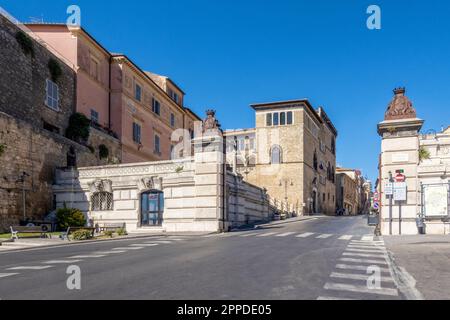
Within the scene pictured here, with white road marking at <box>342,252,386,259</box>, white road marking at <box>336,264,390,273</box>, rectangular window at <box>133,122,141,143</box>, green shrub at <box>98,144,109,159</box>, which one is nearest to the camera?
white road marking at <box>336,264,390,273</box>

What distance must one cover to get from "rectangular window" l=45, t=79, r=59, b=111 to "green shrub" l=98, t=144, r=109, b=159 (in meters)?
4.86

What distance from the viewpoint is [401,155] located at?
18.2 m

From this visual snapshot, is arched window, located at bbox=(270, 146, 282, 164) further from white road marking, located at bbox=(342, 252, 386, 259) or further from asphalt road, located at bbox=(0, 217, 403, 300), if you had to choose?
white road marking, located at bbox=(342, 252, 386, 259)

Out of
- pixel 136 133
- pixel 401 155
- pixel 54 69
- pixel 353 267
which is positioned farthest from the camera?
pixel 136 133

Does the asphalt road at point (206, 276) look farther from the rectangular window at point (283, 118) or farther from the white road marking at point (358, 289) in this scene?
the rectangular window at point (283, 118)

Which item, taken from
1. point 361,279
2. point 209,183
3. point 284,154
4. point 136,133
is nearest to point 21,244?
point 209,183

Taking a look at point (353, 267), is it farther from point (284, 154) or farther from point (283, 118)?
point (283, 118)

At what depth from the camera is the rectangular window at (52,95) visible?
3005 centimetres

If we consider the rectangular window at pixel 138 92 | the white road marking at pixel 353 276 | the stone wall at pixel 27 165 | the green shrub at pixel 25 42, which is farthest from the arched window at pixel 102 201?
the white road marking at pixel 353 276

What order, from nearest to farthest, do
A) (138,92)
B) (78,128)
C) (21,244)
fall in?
(21,244)
(78,128)
(138,92)

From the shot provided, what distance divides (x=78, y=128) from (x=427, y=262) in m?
28.1

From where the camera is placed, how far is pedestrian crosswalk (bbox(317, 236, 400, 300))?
6309 millimetres

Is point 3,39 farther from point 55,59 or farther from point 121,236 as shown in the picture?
point 121,236

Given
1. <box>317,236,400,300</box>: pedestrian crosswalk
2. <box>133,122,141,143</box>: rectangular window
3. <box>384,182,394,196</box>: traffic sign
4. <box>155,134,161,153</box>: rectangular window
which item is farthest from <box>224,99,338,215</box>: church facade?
<box>317,236,400,300</box>: pedestrian crosswalk
